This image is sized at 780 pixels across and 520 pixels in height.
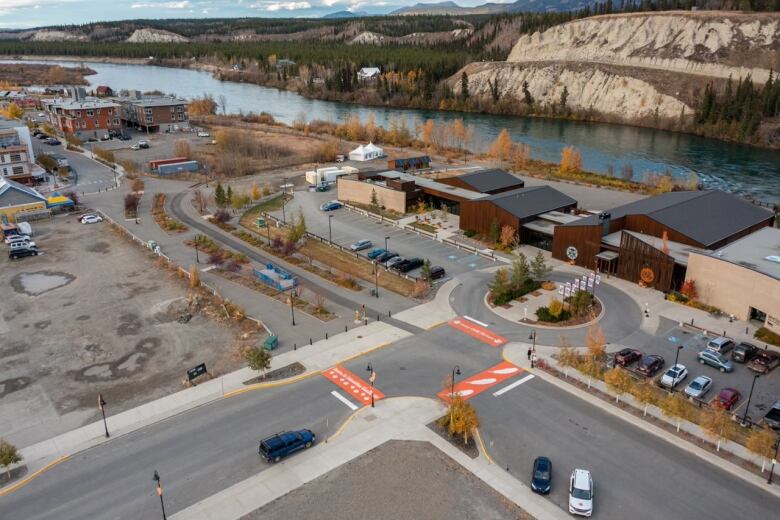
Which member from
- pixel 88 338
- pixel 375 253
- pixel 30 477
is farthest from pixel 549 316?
pixel 88 338

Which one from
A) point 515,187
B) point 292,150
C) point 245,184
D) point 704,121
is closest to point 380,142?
point 292,150

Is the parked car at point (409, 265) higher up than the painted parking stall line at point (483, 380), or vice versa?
the parked car at point (409, 265)

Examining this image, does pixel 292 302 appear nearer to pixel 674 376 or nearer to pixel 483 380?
pixel 483 380

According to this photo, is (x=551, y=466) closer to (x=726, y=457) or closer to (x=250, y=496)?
(x=726, y=457)

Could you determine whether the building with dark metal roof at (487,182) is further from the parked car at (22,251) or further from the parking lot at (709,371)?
the parked car at (22,251)

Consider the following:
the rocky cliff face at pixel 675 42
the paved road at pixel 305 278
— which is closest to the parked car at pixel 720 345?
the paved road at pixel 305 278

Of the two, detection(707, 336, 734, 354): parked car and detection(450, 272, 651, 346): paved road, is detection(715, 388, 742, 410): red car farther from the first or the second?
detection(450, 272, 651, 346): paved road

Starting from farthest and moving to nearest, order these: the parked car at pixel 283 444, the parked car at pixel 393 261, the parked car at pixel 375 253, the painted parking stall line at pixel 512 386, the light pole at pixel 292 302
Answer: the parked car at pixel 375 253, the parked car at pixel 393 261, the light pole at pixel 292 302, the painted parking stall line at pixel 512 386, the parked car at pixel 283 444
